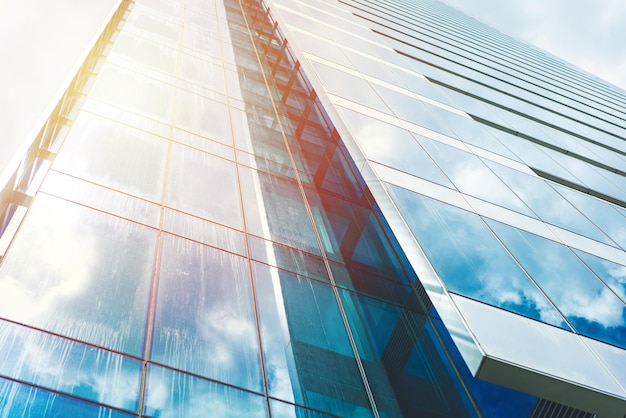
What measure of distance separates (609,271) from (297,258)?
17.5ft

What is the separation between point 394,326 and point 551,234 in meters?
3.45

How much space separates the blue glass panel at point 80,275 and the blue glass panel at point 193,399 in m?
0.47

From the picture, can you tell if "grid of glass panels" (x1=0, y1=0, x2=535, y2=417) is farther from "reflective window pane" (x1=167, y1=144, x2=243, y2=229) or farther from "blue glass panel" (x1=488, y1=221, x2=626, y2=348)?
"blue glass panel" (x1=488, y1=221, x2=626, y2=348)

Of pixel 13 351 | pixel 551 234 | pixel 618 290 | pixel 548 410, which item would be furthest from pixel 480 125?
pixel 13 351

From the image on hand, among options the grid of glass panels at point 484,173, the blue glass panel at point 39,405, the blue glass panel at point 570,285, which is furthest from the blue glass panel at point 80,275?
the blue glass panel at point 570,285

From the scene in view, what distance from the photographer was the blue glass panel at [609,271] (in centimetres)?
834

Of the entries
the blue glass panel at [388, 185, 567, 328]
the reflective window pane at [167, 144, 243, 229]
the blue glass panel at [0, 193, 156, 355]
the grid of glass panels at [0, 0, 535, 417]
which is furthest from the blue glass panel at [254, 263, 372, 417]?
the blue glass panel at [388, 185, 567, 328]

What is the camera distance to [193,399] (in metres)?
5.40

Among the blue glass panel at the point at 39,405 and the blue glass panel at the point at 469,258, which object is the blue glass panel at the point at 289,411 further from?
the blue glass panel at the point at 469,258

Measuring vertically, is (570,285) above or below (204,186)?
above

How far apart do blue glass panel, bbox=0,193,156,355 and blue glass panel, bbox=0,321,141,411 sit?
0.15 m

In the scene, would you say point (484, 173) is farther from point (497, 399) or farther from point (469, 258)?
point (497, 399)

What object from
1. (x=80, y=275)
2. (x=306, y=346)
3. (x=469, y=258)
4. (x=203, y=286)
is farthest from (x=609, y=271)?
(x=80, y=275)

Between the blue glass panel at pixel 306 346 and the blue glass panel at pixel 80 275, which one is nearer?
the blue glass panel at pixel 80 275
